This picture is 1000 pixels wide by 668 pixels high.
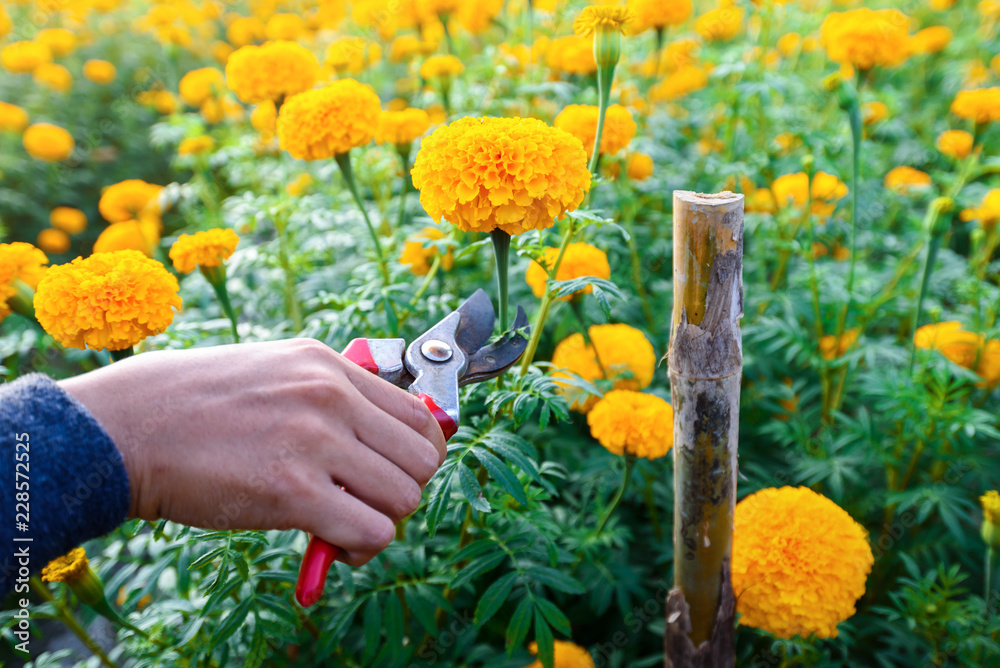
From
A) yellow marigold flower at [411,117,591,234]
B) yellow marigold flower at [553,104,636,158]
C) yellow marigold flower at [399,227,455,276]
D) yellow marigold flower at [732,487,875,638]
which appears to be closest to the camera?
yellow marigold flower at [411,117,591,234]

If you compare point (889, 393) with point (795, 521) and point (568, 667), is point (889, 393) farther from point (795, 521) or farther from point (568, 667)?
point (568, 667)

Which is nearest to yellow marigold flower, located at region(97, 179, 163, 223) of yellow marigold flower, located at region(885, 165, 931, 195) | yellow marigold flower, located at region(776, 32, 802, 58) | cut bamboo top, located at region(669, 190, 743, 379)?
cut bamboo top, located at region(669, 190, 743, 379)

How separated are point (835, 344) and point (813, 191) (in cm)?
59

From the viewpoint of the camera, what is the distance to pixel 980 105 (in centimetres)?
223

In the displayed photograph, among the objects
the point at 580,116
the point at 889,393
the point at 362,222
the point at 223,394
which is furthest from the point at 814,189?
the point at 223,394

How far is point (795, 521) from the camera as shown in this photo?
4.25ft

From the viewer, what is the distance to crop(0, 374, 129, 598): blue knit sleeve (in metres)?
0.75

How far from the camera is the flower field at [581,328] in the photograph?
49.4 inches

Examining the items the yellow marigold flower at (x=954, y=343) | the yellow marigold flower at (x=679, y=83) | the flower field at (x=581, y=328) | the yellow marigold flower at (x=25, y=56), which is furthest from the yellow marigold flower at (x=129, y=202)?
the yellow marigold flower at (x=954, y=343)

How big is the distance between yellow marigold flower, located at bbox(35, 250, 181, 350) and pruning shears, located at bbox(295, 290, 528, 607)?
42cm

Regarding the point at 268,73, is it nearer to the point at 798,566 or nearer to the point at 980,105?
the point at 798,566

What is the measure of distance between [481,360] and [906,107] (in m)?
4.07

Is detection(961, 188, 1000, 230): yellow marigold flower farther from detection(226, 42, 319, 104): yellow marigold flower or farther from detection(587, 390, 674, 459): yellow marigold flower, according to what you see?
detection(226, 42, 319, 104): yellow marigold flower

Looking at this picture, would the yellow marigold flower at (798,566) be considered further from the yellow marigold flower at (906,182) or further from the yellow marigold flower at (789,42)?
the yellow marigold flower at (789,42)
